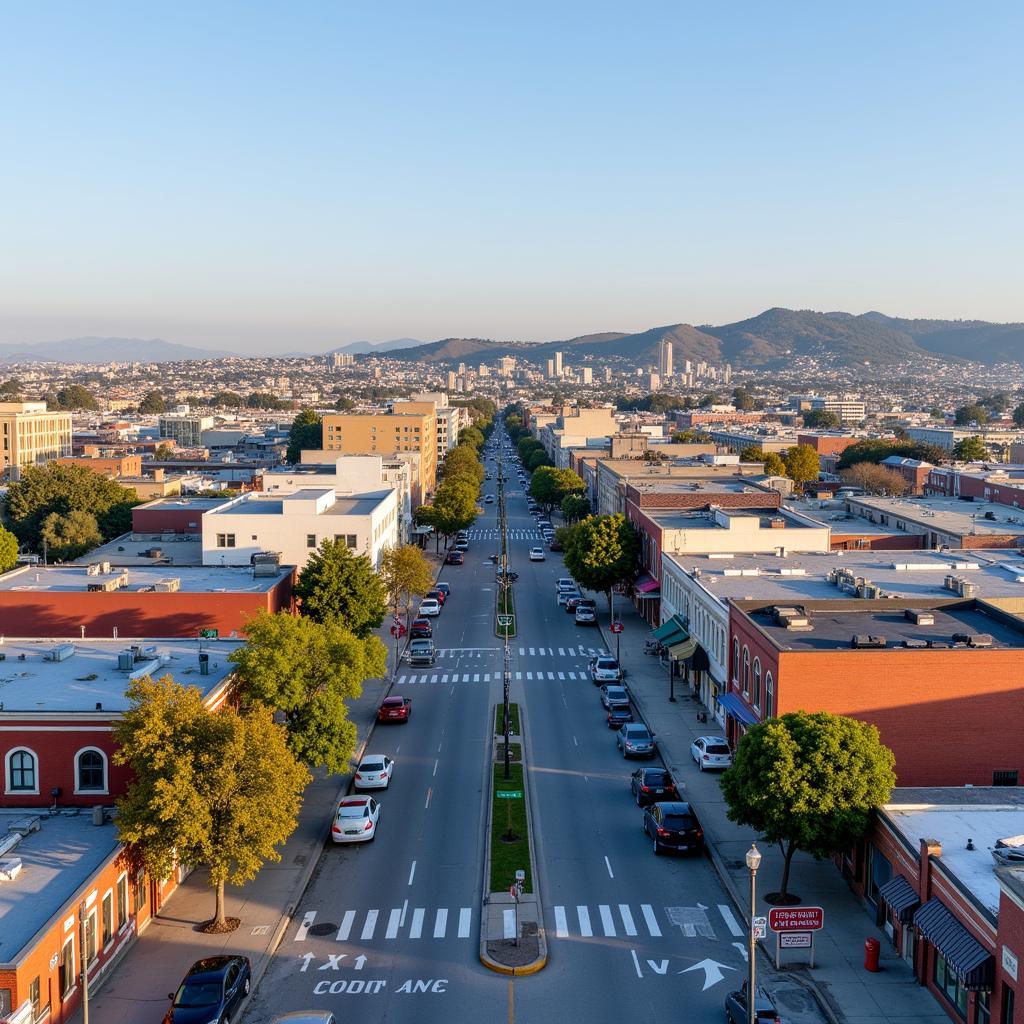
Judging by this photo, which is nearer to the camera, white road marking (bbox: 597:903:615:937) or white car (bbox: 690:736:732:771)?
white road marking (bbox: 597:903:615:937)

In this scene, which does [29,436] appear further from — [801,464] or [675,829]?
[675,829]

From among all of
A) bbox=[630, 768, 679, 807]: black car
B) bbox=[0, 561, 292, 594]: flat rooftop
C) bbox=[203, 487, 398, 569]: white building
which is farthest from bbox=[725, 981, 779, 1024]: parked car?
bbox=[203, 487, 398, 569]: white building

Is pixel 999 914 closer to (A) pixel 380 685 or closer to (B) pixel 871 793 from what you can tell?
(B) pixel 871 793

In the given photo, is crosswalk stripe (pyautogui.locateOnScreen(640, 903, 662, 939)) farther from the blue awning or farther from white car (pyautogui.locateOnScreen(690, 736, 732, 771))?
white car (pyautogui.locateOnScreen(690, 736, 732, 771))

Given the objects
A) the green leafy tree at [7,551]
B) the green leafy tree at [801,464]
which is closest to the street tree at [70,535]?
the green leafy tree at [7,551]

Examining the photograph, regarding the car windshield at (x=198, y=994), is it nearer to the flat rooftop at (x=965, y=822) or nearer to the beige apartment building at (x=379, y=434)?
the flat rooftop at (x=965, y=822)
